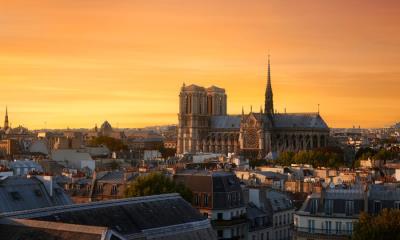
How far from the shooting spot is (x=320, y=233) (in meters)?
52.6

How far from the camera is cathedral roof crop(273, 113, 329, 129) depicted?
7421 inches

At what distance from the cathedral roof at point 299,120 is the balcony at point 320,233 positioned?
13507 centimetres

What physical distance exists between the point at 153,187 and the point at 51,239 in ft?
80.8

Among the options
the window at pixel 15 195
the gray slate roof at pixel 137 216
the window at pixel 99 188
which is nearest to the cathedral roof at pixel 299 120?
the window at pixel 99 188

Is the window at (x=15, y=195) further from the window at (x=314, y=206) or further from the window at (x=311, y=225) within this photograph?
the window at (x=314, y=206)

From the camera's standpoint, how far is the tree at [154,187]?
2066 inches

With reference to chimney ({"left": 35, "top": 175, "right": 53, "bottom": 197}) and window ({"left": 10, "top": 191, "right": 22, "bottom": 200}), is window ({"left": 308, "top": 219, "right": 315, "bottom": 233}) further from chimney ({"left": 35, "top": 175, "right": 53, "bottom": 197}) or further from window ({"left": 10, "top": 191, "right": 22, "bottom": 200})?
window ({"left": 10, "top": 191, "right": 22, "bottom": 200})

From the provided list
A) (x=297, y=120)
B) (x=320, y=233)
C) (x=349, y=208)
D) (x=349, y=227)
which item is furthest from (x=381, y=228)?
(x=297, y=120)

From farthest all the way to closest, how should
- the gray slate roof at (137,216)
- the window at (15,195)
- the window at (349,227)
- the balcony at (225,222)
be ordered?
the balcony at (225,222) < the window at (349,227) < the window at (15,195) < the gray slate roof at (137,216)

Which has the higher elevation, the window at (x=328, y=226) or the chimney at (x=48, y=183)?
the chimney at (x=48, y=183)

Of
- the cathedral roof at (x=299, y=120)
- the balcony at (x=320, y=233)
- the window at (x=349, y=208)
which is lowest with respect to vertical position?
the balcony at (x=320, y=233)

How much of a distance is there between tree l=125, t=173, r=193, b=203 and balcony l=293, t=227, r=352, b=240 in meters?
8.20

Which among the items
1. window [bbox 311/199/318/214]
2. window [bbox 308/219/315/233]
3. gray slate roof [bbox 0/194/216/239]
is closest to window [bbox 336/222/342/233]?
window [bbox 308/219/315/233]

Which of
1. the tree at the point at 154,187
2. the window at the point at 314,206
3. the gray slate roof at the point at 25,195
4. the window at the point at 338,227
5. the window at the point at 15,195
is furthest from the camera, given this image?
the window at the point at 314,206
